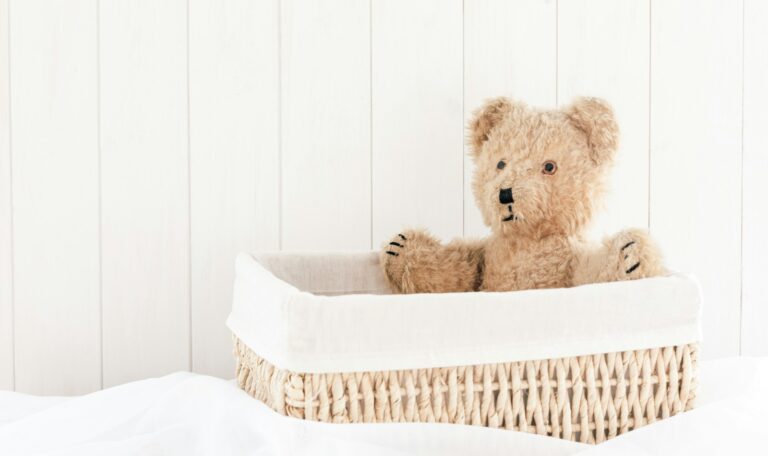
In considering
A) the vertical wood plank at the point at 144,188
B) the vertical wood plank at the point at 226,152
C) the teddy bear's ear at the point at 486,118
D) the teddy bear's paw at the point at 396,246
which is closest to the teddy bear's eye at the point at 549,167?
the teddy bear's ear at the point at 486,118

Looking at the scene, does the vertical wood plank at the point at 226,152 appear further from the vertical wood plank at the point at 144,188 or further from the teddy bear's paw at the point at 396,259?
the teddy bear's paw at the point at 396,259

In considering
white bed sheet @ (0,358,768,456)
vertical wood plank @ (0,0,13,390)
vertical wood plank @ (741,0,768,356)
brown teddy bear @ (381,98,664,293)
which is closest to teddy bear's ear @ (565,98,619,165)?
brown teddy bear @ (381,98,664,293)

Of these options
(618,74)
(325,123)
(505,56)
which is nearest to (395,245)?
(325,123)

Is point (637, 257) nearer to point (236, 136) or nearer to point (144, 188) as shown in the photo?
point (236, 136)

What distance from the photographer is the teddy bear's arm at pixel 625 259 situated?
840mm

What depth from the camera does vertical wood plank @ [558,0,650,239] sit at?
1.26 metres

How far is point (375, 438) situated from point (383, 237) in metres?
0.55

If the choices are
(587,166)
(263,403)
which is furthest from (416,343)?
(587,166)

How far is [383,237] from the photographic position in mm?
1229

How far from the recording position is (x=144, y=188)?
118 cm

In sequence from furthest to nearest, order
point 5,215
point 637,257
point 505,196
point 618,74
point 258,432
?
1. point 618,74
2. point 5,215
3. point 505,196
4. point 637,257
5. point 258,432

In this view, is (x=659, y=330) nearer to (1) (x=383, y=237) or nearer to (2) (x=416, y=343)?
(2) (x=416, y=343)

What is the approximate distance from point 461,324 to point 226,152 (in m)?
0.62

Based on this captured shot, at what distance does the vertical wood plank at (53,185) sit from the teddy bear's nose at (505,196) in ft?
2.17
